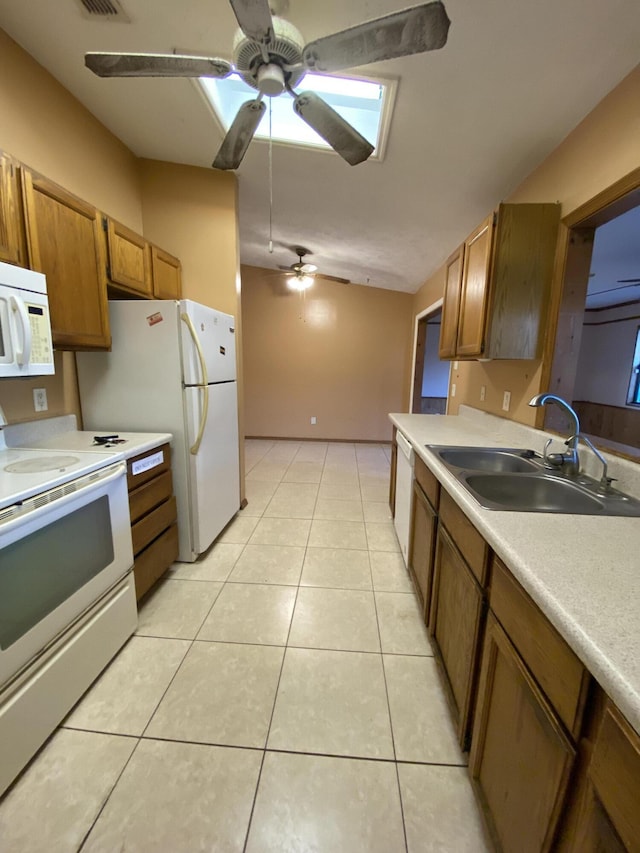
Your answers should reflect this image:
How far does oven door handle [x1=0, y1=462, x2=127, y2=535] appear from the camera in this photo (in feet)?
3.42

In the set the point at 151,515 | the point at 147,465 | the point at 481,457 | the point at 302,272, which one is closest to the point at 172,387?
the point at 147,465

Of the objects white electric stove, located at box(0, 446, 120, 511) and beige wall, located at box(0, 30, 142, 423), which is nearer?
white electric stove, located at box(0, 446, 120, 511)

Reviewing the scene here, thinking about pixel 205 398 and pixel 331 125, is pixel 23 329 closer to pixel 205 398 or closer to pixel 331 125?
pixel 205 398

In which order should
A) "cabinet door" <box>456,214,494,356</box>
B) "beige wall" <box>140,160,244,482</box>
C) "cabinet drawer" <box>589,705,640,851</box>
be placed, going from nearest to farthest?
"cabinet drawer" <box>589,705,640,851</box>
"cabinet door" <box>456,214,494,356</box>
"beige wall" <box>140,160,244,482</box>

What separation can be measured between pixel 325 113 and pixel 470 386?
2172mm

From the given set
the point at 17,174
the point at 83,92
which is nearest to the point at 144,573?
the point at 17,174

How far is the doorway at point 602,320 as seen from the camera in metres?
1.57

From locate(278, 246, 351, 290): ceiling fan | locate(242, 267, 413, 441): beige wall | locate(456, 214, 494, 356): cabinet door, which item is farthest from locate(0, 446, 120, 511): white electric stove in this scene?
locate(242, 267, 413, 441): beige wall

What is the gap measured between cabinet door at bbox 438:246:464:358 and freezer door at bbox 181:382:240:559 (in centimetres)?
163

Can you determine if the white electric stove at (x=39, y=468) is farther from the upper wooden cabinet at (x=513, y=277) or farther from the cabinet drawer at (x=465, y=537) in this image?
the upper wooden cabinet at (x=513, y=277)

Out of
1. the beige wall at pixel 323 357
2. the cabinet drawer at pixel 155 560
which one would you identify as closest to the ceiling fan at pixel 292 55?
the cabinet drawer at pixel 155 560

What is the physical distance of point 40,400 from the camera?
1855mm

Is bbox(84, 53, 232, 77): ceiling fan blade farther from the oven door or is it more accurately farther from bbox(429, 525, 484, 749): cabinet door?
bbox(429, 525, 484, 749): cabinet door

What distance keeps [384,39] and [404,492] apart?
2.02 m
